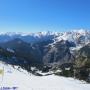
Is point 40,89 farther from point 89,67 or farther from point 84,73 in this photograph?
point 89,67

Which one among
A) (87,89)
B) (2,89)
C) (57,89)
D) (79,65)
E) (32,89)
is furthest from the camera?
(79,65)

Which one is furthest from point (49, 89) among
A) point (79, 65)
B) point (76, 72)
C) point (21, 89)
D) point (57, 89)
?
point (79, 65)

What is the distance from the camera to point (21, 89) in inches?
1065

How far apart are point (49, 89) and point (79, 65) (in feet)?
161

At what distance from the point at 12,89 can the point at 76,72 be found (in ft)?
155

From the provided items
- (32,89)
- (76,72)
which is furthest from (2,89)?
(76,72)

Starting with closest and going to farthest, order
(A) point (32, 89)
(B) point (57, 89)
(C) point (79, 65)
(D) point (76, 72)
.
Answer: (A) point (32, 89) < (B) point (57, 89) < (D) point (76, 72) < (C) point (79, 65)

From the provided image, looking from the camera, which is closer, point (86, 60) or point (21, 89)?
point (21, 89)

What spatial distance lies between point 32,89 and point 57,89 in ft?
12.2

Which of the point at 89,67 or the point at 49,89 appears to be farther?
the point at 89,67

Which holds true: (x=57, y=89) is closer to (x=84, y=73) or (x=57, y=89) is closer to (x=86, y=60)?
(x=84, y=73)

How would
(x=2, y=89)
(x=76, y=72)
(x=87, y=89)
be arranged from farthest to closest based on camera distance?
(x=76, y=72) < (x=87, y=89) < (x=2, y=89)

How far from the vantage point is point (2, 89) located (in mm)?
25797

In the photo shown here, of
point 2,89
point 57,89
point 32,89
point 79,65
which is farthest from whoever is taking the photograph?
point 79,65
